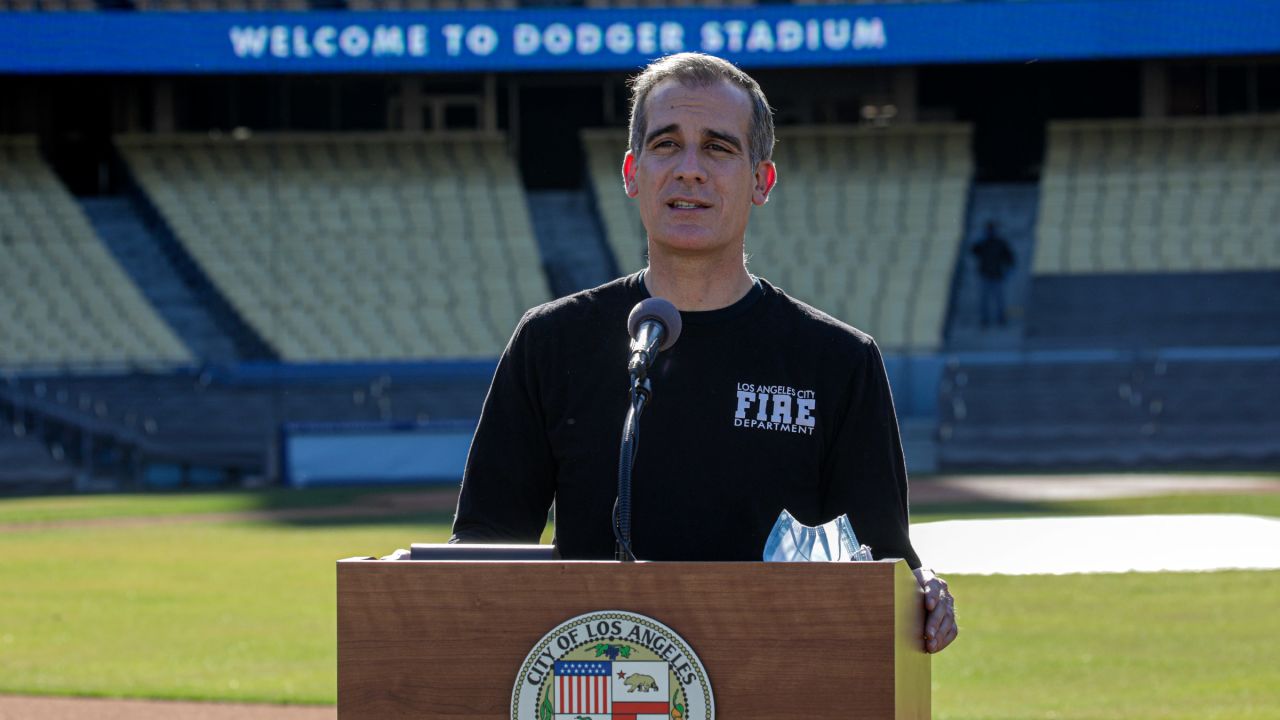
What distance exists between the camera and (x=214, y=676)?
9672 mm

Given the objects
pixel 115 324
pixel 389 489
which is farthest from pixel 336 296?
pixel 389 489

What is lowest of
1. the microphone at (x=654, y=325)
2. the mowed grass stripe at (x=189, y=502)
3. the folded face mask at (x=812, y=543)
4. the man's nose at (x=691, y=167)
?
the mowed grass stripe at (x=189, y=502)

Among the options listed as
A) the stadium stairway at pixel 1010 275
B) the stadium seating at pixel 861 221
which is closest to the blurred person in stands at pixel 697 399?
the stadium seating at pixel 861 221

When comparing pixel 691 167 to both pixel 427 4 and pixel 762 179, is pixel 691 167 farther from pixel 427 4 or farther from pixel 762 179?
pixel 427 4

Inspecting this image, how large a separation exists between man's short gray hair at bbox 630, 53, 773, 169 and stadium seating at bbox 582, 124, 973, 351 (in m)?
26.0

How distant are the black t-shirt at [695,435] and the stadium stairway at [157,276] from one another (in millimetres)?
27892

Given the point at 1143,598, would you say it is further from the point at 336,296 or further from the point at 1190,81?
the point at 1190,81

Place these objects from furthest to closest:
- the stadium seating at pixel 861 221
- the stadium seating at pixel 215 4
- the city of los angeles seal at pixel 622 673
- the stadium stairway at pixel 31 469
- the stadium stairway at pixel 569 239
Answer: the stadium seating at pixel 215 4
the stadium stairway at pixel 569 239
the stadium seating at pixel 861 221
the stadium stairway at pixel 31 469
the city of los angeles seal at pixel 622 673

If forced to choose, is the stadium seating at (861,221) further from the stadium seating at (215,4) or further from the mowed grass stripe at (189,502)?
the mowed grass stripe at (189,502)

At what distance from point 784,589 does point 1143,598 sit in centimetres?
1022

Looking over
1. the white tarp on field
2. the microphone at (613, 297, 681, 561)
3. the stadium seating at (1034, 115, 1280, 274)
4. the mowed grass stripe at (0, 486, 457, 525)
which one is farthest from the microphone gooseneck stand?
the stadium seating at (1034, 115, 1280, 274)

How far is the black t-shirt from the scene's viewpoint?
3504 millimetres

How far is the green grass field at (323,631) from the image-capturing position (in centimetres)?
891

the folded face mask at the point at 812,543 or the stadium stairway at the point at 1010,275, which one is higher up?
the stadium stairway at the point at 1010,275
